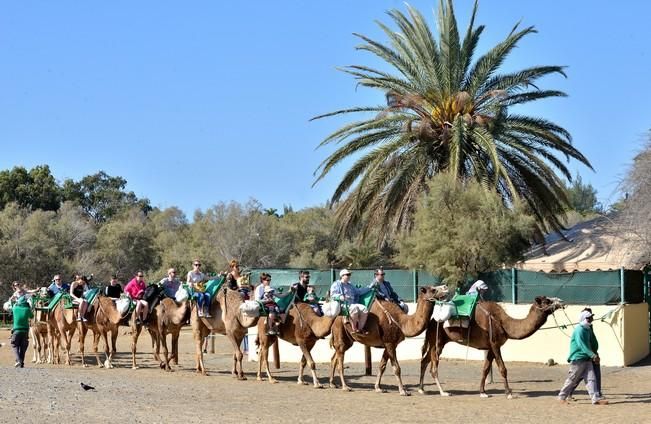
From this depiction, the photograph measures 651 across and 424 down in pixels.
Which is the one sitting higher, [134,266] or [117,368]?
[134,266]

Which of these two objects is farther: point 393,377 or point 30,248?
point 30,248

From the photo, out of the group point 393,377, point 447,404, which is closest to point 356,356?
point 393,377

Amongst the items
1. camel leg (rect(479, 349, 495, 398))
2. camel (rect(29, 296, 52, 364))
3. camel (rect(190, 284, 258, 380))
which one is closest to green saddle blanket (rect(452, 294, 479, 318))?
camel leg (rect(479, 349, 495, 398))

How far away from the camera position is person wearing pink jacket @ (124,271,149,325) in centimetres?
2525

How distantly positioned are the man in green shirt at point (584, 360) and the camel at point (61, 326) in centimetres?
1529

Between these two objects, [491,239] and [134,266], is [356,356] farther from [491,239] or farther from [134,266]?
[134,266]

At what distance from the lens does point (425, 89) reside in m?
31.4

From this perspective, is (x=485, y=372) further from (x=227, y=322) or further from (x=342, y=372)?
(x=227, y=322)

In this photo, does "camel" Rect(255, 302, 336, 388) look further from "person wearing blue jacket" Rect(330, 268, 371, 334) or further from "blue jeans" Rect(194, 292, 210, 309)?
"blue jeans" Rect(194, 292, 210, 309)

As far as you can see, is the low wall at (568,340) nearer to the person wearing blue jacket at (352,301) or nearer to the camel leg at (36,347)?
the person wearing blue jacket at (352,301)

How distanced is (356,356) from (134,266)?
4679 cm

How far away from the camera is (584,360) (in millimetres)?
17375

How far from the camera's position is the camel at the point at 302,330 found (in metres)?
21.1

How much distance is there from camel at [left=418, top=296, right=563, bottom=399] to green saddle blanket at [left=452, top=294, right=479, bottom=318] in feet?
0.63
